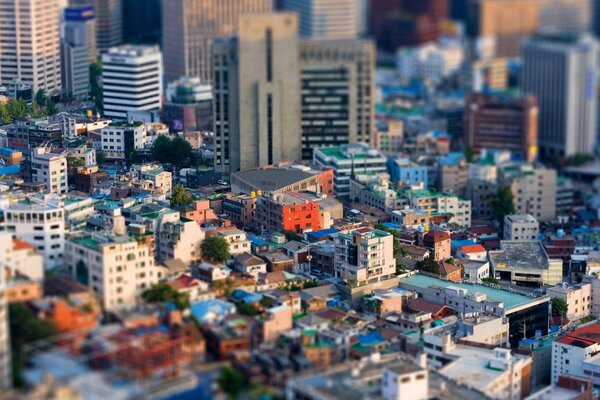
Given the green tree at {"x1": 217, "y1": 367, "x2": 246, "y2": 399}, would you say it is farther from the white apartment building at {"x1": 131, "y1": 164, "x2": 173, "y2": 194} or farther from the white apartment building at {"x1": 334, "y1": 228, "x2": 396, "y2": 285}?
the white apartment building at {"x1": 131, "y1": 164, "x2": 173, "y2": 194}

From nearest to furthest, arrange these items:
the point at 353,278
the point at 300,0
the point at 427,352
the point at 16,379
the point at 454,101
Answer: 1. the point at 16,379
2. the point at 427,352
3. the point at 353,278
4. the point at 454,101
5. the point at 300,0

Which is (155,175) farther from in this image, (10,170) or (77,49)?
(77,49)

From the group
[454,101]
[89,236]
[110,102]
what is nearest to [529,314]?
[89,236]

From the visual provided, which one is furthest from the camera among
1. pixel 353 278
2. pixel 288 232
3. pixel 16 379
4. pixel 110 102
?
pixel 110 102

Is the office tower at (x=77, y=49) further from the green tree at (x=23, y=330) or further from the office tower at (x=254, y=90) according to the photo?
the green tree at (x=23, y=330)

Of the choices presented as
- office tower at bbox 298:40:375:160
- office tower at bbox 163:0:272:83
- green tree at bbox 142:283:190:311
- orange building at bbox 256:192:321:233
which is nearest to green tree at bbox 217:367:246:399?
green tree at bbox 142:283:190:311

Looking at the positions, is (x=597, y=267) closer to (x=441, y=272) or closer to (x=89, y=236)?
(x=441, y=272)

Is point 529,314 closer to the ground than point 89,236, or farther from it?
closer to the ground

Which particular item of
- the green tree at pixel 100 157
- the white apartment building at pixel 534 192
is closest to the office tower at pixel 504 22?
the white apartment building at pixel 534 192
